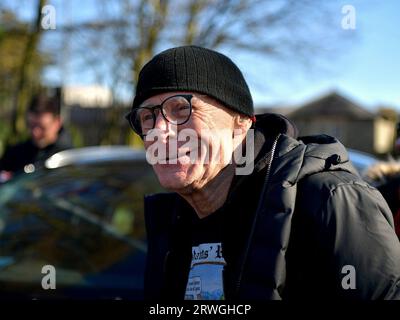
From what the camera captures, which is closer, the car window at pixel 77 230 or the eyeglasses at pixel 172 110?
the eyeglasses at pixel 172 110

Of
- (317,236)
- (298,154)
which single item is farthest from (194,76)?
(317,236)

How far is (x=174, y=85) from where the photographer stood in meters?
1.86

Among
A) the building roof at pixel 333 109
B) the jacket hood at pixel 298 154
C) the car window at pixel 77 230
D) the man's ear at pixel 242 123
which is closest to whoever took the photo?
the jacket hood at pixel 298 154

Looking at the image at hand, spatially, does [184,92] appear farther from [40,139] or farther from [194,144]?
[40,139]

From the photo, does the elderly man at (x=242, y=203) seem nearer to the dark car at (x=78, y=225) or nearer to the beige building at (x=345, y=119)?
the dark car at (x=78, y=225)

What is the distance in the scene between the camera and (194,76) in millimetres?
1876

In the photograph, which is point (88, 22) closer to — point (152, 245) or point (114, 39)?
point (114, 39)

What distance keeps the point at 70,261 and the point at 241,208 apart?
259cm

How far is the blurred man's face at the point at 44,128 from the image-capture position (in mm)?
5309

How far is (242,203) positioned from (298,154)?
0.26m

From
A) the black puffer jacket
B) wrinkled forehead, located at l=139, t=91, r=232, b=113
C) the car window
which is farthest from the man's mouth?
the car window

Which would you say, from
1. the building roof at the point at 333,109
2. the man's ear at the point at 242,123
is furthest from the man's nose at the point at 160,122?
the building roof at the point at 333,109

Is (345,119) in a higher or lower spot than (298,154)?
lower

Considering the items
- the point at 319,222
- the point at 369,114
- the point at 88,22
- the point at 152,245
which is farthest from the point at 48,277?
the point at 369,114
